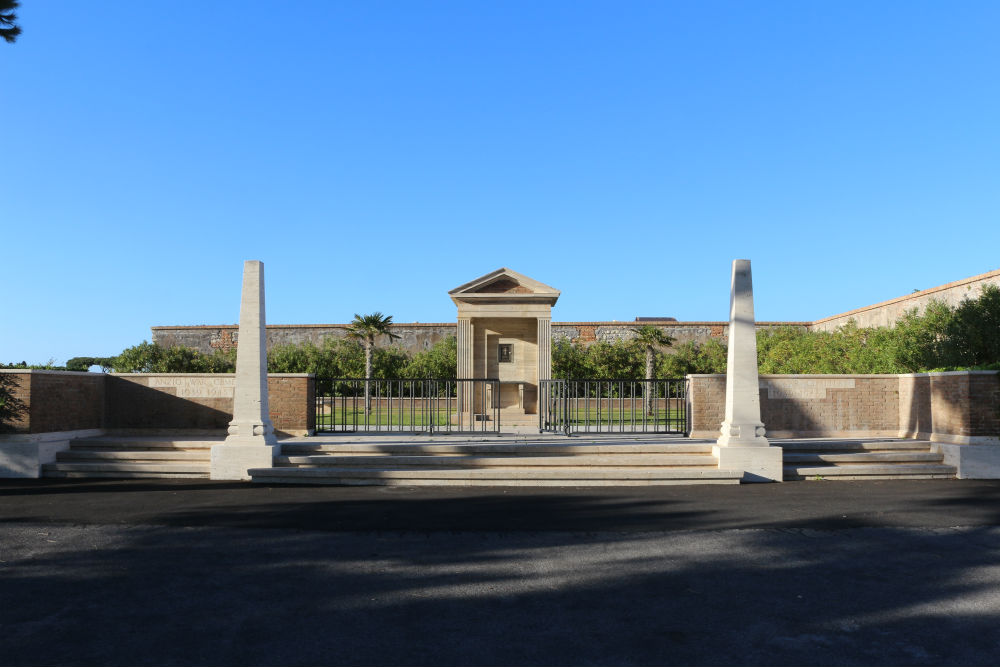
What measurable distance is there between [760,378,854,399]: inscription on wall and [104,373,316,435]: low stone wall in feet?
32.2

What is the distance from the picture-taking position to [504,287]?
19656 millimetres

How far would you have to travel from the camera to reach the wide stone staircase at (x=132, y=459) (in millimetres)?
11727

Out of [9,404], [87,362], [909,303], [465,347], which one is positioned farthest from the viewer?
[87,362]

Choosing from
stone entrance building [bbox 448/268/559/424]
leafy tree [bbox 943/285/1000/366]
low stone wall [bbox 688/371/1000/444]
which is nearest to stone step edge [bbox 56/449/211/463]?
stone entrance building [bbox 448/268/559/424]

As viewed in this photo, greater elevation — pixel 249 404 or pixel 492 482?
pixel 249 404

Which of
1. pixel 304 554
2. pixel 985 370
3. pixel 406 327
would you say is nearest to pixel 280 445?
pixel 304 554

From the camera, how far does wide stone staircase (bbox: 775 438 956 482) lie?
11500 mm

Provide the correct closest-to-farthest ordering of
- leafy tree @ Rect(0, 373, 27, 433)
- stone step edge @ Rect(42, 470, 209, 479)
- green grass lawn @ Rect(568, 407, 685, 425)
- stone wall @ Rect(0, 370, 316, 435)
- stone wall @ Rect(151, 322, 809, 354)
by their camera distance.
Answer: stone step edge @ Rect(42, 470, 209, 479) → leafy tree @ Rect(0, 373, 27, 433) → stone wall @ Rect(0, 370, 316, 435) → green grass lawn @ Rect(568, 407, 685, 425) → stone wall @ Rect(151, 322, 809, 354)

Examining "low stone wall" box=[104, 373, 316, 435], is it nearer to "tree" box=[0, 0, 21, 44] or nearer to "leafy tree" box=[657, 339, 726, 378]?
"tree" box=[0, 0, 21, 44]

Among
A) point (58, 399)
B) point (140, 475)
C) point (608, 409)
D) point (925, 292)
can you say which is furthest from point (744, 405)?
point (925, 292)

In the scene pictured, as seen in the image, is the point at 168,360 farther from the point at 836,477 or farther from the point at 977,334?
the point at 977,334

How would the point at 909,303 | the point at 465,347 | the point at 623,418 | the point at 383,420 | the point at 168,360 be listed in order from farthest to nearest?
the point at 168,360 < the point at 909,303 < the point at 383,420 < the point at 465,347 < the point at 623,418

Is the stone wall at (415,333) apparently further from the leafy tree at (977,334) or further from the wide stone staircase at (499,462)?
the wide stone staircase at (499,462)

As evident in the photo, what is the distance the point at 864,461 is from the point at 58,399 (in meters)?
14.4
